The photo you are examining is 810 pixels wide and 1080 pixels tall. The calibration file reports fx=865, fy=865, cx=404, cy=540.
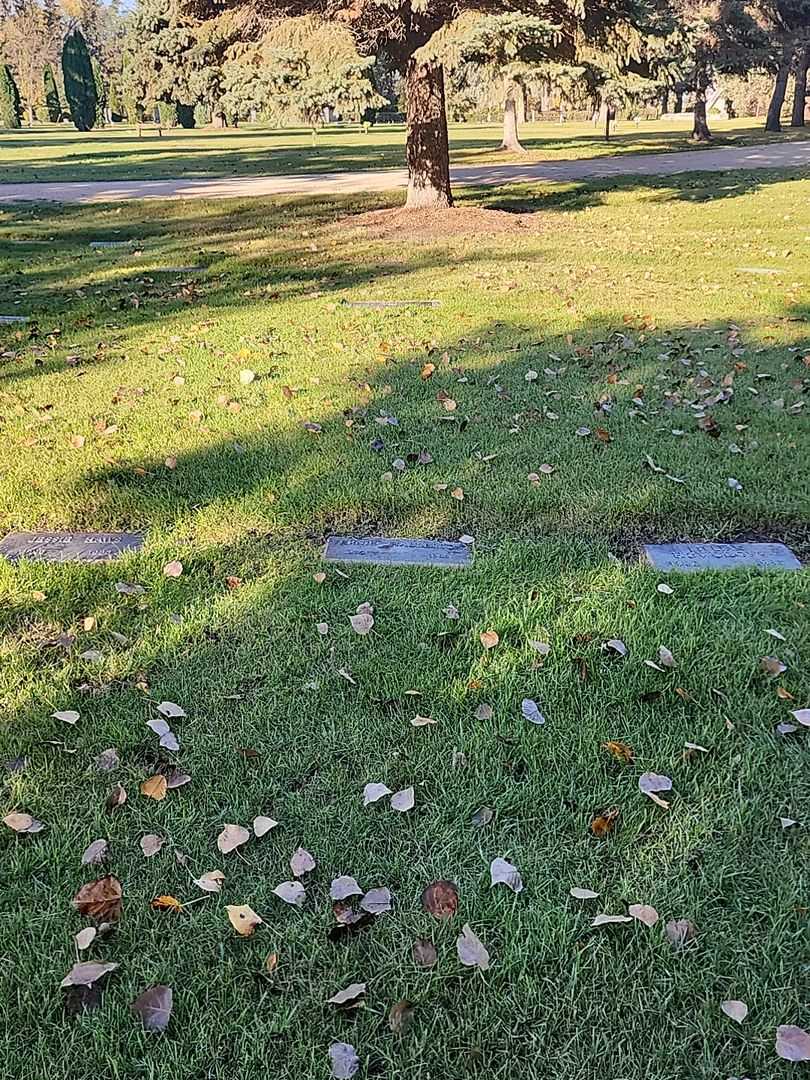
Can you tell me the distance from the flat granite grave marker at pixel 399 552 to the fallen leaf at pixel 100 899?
1428 mm

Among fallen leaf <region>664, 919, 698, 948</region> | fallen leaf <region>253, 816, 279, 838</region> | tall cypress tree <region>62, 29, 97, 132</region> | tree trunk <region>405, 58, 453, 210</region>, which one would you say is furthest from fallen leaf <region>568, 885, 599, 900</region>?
tall cypress tree <region>62, 29, 97, 132</region>

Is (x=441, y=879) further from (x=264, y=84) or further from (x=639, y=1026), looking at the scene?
(x=264, y=84)

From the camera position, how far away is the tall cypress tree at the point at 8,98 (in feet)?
152

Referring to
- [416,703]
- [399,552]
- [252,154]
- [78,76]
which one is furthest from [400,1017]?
[78,76]

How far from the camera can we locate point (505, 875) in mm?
1763

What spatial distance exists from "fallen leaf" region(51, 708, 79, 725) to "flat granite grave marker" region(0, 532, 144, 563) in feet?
2.80

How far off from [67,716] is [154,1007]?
2.95 feet

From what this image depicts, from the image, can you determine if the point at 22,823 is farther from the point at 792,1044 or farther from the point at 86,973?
the point at 792,1044

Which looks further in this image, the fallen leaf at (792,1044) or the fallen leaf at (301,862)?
the fallen leaf at (301,862)

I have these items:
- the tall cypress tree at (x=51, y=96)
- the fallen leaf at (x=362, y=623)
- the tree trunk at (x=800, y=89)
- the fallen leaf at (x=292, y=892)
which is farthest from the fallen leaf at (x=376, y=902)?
the tall cypress tree at (x=51, y=96)

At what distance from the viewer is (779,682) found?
7.64 feet

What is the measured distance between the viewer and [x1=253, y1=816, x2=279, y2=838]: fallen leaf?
187 cm

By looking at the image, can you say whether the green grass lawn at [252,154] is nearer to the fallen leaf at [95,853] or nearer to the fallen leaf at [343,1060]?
the fallen leaf at [95,853]

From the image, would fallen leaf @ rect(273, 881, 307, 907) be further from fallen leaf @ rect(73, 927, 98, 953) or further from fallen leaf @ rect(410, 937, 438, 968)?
fallen leaf @ rect(73, 927, 98, 953)
